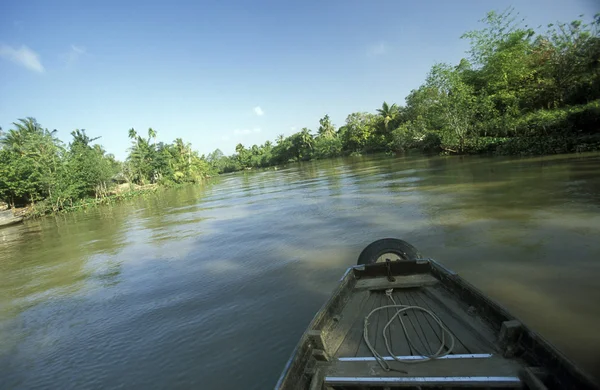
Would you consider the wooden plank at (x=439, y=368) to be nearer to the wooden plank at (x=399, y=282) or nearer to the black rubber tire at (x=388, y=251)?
the wooden plank at (x=399, y=282)

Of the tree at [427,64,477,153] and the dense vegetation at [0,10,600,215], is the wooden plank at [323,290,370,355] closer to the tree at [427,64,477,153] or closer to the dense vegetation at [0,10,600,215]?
the dense vegetation at [0,10,600,215]

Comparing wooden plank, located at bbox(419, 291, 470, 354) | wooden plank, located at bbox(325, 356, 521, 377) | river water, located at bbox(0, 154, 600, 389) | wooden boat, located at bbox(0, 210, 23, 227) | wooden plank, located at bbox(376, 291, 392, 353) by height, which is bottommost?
river water, located at bbox(0, 154, 600, 389)

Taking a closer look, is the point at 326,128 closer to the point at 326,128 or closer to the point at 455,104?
the point at 326,128

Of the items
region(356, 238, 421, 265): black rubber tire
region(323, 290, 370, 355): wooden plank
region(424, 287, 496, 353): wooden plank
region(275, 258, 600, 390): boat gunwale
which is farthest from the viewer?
region(356, 238, 421, 265): black rubber tire

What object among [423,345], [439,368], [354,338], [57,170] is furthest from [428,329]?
[57,170]

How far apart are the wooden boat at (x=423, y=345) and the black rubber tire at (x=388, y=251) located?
88 cm

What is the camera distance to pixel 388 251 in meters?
5.09

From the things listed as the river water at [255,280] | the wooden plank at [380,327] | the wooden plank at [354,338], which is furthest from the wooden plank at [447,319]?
the river water at [255,280]

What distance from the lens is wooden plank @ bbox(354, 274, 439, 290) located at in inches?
157

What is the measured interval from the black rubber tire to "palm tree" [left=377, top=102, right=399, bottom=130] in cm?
5898

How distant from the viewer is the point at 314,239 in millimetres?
9102

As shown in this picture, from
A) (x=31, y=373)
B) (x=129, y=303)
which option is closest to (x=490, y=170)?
(x=129, y=303)

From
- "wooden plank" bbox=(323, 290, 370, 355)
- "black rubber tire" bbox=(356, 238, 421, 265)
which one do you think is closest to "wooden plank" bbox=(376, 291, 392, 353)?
"wooden plank" bbox=(323, 290, 370, 355)

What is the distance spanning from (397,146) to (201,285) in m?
45.5
